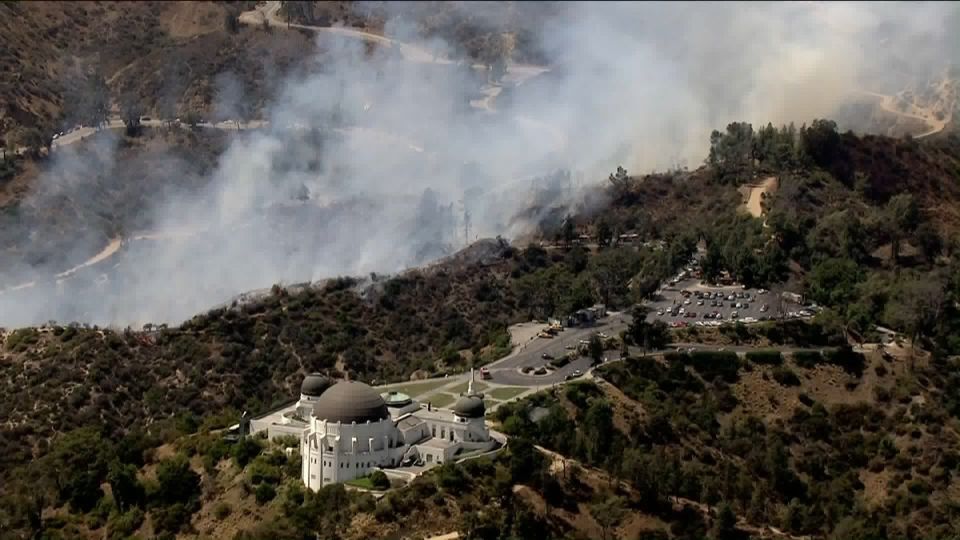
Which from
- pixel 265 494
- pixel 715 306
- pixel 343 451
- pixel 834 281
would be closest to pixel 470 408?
pixel 343 451

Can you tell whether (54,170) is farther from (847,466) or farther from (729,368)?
(847,466)

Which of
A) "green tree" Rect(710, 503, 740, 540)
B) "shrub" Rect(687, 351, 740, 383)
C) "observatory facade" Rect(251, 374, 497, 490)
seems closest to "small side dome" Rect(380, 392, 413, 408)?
"observatory facade" Rect(251, 374, 497, 490)

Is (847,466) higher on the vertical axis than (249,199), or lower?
lower

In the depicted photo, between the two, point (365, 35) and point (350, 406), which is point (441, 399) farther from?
point (365, 35)

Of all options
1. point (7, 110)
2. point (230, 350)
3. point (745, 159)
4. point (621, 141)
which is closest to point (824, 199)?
point (745, 159)

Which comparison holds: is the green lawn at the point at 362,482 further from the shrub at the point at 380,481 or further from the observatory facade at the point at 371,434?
the observatory facade at the point at 371,434

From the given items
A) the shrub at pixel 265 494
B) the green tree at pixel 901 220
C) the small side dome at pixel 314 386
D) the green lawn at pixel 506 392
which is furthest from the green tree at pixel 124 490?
the green tree at pixel 901 220
